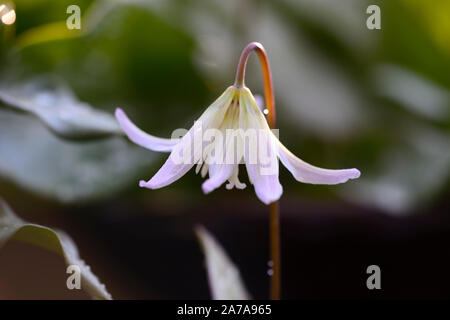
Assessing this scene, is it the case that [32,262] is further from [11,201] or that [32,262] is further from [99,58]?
[99,58]

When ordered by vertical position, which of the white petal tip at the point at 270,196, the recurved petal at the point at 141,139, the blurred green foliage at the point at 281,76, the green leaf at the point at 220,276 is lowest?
the green leaf at the point at 220,276

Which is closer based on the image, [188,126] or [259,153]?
[259,153]

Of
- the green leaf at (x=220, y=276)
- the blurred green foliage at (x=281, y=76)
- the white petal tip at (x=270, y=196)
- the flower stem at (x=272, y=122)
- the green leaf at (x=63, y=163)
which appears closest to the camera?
the white petal tip at (x=270, y=196)

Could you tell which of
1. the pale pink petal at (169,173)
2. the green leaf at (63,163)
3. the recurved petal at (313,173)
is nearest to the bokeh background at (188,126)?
the green leaf at (63,163)

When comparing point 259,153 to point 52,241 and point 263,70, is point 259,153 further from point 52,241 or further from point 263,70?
point 52,241

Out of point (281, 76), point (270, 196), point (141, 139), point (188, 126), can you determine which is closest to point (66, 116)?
point (141, 139)

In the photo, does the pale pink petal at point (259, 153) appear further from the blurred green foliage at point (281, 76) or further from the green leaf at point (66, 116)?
the blurred green foliage at point (281, 76)
